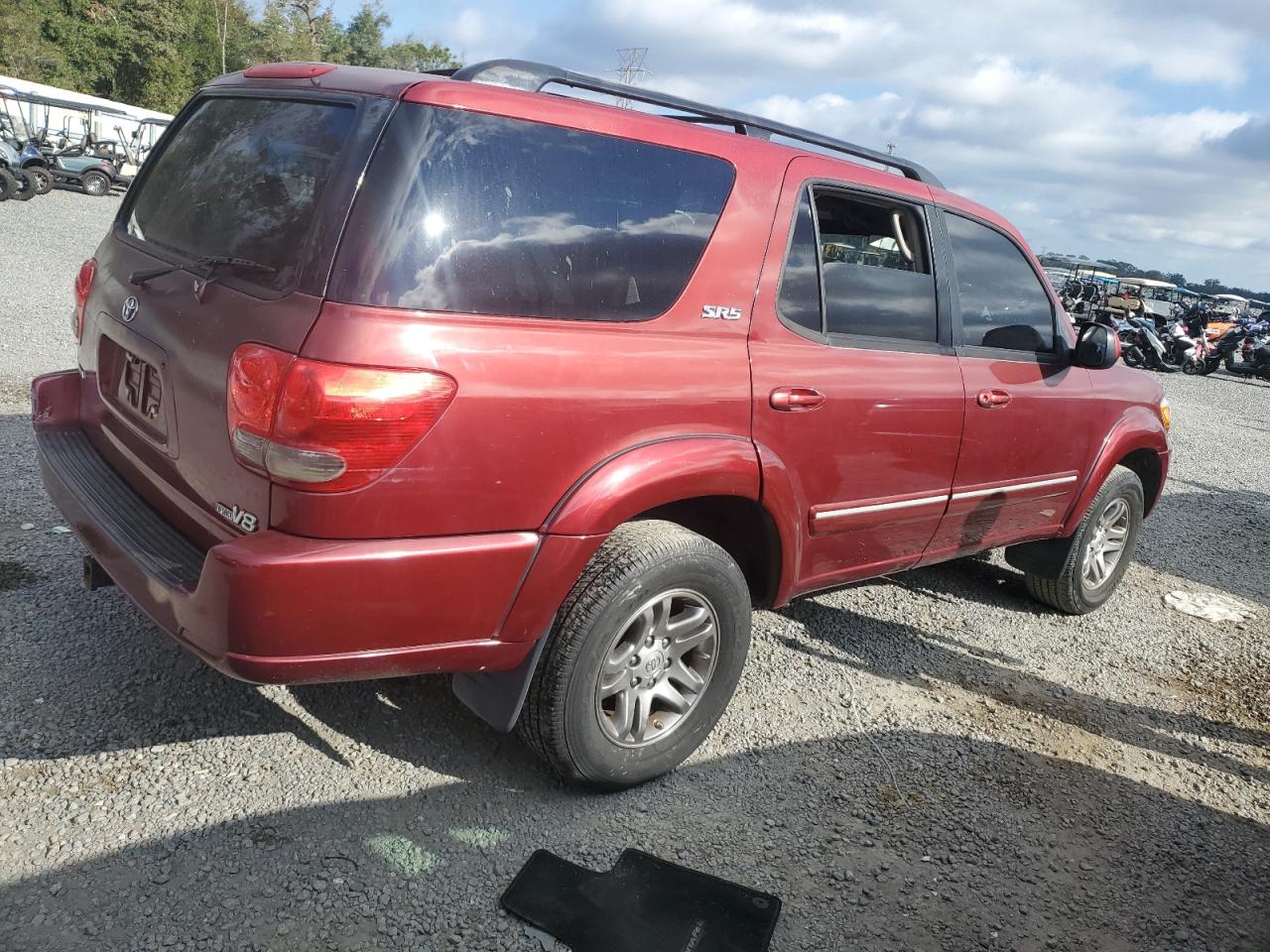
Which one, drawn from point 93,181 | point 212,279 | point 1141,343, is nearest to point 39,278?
point 212,279

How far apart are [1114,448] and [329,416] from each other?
12.7 feet

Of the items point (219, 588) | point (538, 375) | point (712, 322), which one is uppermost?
point (712, 322)

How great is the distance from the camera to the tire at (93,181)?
77.5ft

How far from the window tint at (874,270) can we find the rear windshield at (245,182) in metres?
1.61

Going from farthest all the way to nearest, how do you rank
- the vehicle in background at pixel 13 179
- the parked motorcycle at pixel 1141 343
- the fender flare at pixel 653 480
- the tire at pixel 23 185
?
1. the parked motorcycle at pixel 1141 343
2. the tire at pixel 23 185
3. the vehicle in background at pixel 13 179
4. the fender flare at pixel 653 480

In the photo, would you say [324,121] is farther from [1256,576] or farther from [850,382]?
[1256,576]

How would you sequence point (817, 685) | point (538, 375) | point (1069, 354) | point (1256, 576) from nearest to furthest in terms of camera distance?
point (538, 375) → point (817, 685) → point (1069, 354) → point (1256, 576)

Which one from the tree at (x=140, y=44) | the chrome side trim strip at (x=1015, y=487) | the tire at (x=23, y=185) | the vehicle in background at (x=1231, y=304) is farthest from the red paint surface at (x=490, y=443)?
the tree at (x=140, y=44)

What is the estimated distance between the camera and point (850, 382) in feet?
10.8

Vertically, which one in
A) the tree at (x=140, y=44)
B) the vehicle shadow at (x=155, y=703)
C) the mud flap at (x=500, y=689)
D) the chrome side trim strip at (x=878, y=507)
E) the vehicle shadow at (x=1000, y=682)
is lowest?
the vehicle shadow at (x=155, y=703)

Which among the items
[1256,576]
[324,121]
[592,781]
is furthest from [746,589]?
[1256,576]

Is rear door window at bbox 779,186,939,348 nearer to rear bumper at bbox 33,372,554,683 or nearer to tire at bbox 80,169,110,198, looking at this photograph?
rear bumper at bbox 33,372,554,683

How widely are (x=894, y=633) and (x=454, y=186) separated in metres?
3.04

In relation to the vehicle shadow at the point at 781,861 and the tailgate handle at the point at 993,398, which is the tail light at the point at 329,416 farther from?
the tailgate handle at the point at 993,398
